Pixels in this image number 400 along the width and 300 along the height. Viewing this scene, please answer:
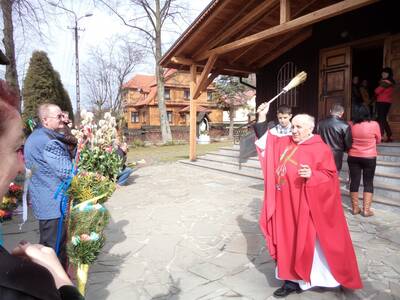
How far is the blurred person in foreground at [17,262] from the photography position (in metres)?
0.81

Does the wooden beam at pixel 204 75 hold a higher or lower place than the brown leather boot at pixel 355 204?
higher

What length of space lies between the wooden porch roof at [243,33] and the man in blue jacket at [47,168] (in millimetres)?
5649

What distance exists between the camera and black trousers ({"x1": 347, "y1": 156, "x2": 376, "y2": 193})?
18.6 ft

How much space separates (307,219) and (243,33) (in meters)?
7.98

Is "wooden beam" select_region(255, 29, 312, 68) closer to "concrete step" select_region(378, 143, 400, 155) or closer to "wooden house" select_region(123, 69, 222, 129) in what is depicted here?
"concrete step" select_region(378, 143, 400, 155)

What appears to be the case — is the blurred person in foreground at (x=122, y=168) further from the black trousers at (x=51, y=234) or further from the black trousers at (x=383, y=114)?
the black trousers at (x=383, y=114)

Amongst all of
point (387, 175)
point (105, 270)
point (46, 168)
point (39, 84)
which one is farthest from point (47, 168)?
point (39, 84)

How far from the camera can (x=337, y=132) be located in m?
5.93

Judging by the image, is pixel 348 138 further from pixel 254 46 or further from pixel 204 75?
pixel 254 46

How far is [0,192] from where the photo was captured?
0.94 metres

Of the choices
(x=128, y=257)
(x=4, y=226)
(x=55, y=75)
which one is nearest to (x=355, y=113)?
(x=128, y=257)

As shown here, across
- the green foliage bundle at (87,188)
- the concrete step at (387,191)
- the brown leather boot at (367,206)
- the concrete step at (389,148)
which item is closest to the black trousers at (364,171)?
the brown leather boot at (367,206)

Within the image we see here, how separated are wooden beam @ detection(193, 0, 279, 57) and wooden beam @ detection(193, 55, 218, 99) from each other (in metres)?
0.43

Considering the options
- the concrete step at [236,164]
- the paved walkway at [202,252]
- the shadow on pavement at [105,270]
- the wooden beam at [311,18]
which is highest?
the wooden beam at [311,18]
